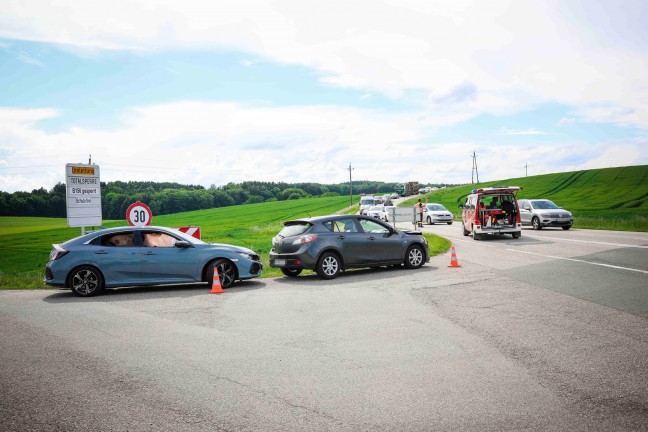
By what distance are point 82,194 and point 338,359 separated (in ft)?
43.4

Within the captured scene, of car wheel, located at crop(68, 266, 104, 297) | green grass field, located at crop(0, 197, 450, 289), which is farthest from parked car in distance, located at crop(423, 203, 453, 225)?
car wheel, located at crop(68, 266, 104, 297)

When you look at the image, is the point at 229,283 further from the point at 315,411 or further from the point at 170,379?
the point at 315,411

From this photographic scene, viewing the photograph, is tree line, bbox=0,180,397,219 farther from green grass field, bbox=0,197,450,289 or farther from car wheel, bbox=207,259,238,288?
car wheel, bbox=207,259,238,288

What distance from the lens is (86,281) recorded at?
11344 mm

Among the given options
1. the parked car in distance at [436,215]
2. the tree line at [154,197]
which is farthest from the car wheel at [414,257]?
the tree line at [154,197]

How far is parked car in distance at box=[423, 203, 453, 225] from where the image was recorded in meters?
40.8

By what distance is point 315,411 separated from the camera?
427 centimetres

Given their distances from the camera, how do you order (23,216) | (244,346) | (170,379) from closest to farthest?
1. (170,379)
2. (244,346)
3. (23,216)

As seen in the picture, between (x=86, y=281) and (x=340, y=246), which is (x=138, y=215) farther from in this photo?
(x=340, y=246)

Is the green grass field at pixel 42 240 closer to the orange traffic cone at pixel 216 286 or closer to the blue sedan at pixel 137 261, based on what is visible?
the blue sedan at pixel 137 261

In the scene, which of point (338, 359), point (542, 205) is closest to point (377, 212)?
point (542, 205)

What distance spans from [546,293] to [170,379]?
285 inches

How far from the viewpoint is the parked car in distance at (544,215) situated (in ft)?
93.6

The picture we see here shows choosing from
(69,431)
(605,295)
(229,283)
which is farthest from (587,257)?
(69,431)
